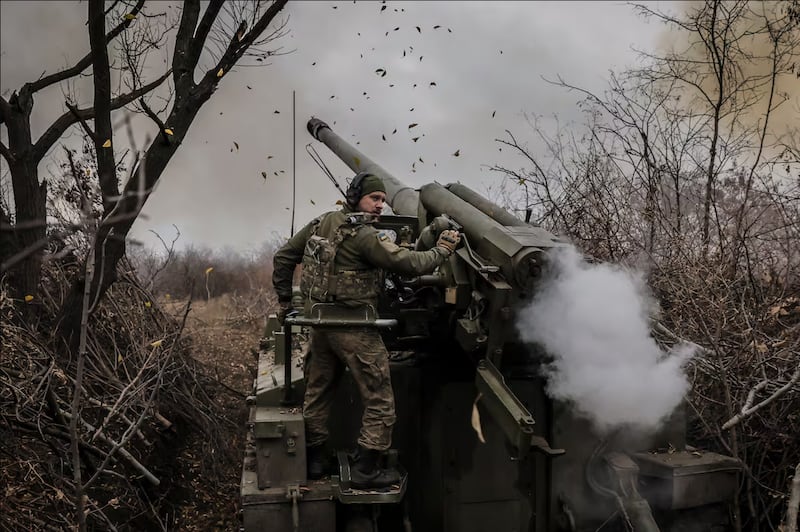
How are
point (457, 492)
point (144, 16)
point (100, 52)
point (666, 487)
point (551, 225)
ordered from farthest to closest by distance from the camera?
point (551, 225)
point (144, 16)
point (100, 52)
point (457, 492)
point (666, 487)

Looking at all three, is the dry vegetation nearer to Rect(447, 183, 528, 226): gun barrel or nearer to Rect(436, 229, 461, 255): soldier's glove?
Rect(436, 229, 461, 255): soldier's glove

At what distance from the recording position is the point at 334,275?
4672mm

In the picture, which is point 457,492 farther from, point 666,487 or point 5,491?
point 5,491

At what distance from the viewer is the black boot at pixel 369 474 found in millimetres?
4625

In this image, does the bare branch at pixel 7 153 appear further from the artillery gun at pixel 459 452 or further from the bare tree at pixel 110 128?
the artillery gun at pixel 459 452

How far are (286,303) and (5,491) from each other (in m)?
2.26

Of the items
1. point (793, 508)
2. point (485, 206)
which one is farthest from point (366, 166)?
point (793, 508)

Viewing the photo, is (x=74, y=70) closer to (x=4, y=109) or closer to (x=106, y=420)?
(x=4, y=109)

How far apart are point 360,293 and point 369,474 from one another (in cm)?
111

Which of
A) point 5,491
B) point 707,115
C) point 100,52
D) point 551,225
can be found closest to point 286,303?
point 5,491

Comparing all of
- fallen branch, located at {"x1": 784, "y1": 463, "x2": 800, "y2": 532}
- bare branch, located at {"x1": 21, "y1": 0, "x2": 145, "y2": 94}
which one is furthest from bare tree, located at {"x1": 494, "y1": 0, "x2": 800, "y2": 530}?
bare branch, located at {"x1": 21, "y1": 0, "x2": 145, "y2": 94}

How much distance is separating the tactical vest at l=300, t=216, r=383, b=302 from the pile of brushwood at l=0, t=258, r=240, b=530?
2.70 feet

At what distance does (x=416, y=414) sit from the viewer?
5254mm

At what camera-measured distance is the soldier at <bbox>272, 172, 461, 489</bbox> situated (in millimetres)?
4625
